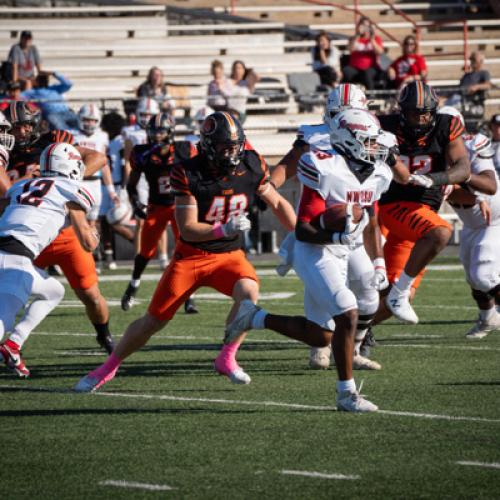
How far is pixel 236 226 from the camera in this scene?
253 inches

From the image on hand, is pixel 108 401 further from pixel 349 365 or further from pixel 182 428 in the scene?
pixel 349 365

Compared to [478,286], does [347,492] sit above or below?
above

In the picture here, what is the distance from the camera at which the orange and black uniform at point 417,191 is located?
8062 mm

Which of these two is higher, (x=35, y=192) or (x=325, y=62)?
(x=35, y=192)

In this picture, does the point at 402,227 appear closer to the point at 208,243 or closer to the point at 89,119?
the point at 208,243

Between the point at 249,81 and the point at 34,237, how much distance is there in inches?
477

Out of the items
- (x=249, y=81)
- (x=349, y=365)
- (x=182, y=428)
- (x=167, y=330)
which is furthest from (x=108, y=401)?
(x=249, y=81)

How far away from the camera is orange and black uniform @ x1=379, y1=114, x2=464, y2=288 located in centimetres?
806

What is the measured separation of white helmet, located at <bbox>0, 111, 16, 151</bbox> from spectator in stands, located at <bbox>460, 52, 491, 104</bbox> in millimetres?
10975

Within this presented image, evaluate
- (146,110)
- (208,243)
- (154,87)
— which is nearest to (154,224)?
(146,110)

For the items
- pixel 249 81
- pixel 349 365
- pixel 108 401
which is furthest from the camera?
pixel 249 81

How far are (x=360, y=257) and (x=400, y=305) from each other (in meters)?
1.18

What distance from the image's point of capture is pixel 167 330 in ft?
32.0

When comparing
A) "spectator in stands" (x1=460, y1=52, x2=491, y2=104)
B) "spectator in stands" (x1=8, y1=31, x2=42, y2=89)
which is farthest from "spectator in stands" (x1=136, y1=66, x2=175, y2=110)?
"spectator in stands" (x1=460, y1=52, x2=491, y2=104)
